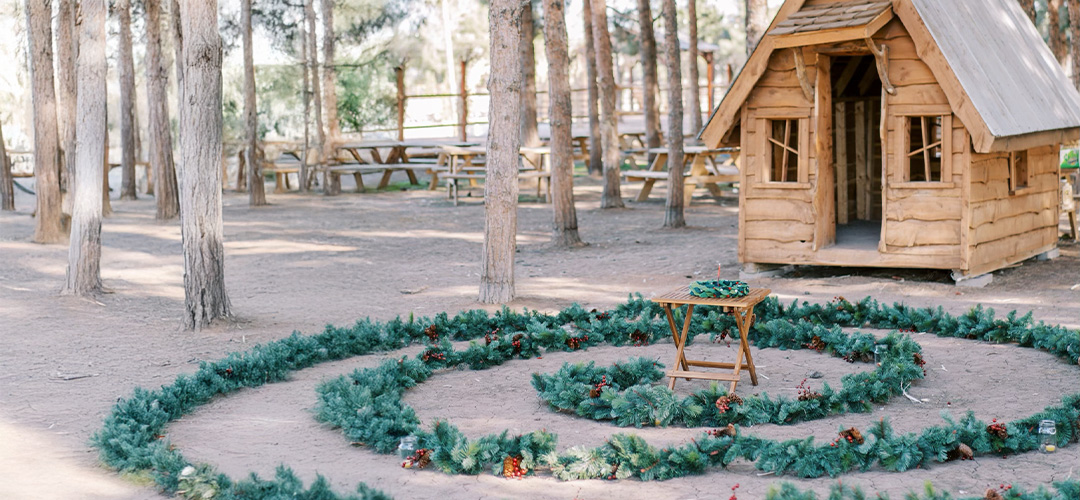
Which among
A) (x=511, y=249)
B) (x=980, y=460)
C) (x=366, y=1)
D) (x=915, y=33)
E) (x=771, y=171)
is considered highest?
(x=366, y=1)

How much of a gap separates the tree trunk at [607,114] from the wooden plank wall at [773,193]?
7124 millimetres

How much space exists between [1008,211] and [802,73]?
2979mm

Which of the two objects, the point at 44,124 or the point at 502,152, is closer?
the point at 502,152

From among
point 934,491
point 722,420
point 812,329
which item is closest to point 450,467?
point 722,420

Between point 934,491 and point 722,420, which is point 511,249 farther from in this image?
point 934,491

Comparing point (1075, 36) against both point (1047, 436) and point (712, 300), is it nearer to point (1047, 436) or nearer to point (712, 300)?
point (712, 300)

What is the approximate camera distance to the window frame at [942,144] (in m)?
10.8

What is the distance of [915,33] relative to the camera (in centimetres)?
1059

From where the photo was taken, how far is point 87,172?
36.6ft

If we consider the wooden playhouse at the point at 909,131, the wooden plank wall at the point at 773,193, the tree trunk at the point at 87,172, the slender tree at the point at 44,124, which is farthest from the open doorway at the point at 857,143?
the slender tree at the point at 44,124

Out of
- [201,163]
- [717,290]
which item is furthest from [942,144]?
[201,163]

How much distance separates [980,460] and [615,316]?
4.51 m

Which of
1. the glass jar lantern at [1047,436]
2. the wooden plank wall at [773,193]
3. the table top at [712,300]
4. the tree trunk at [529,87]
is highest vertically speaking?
the tree trunk at [529,87]

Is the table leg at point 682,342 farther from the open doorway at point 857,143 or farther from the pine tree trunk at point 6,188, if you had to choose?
the pine tree trunk at point 6,188
